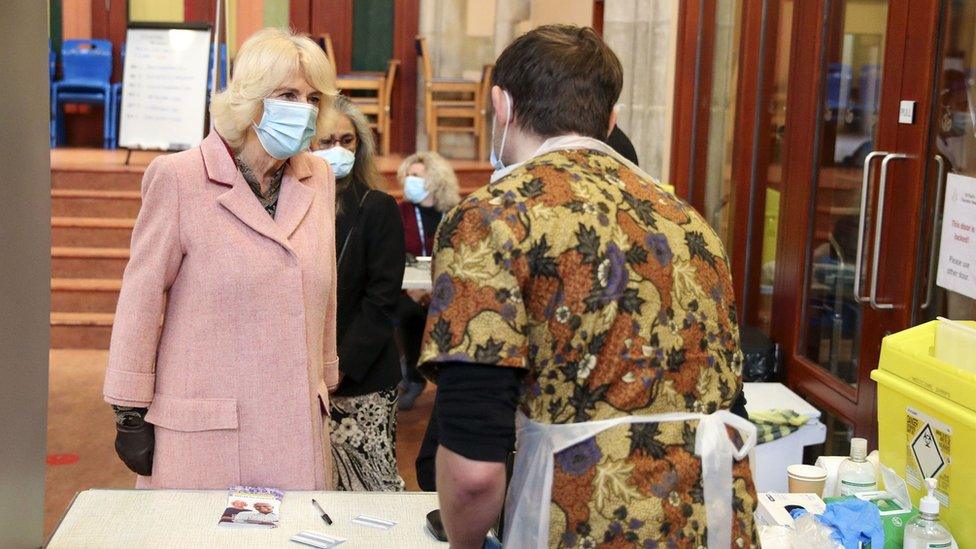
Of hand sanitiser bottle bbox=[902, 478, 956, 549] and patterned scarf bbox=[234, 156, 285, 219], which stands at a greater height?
patterned scarf bbox=[234, 156, 285, 219]

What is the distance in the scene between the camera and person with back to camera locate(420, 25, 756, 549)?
1.50 metres

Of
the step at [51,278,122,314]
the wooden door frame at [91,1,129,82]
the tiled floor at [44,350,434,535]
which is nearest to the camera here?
the tiled floor at [44,350,434,535]

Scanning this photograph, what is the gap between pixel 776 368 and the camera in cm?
418

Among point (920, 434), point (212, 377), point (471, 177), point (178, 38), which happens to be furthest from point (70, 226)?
point (920, 434)

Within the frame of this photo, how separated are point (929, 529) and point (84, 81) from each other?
34.4 feet

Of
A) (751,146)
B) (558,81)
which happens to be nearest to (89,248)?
(751,146)

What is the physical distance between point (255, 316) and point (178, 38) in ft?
26.8

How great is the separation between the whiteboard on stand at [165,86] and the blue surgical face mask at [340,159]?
21.3 feet

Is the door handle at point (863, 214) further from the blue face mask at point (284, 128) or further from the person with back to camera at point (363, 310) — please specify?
the blue face mask at point (284, 128)

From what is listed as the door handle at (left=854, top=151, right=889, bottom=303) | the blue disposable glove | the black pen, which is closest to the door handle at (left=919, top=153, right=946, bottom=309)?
the door handle at (left=854, top=151, right=889, bottom=303)

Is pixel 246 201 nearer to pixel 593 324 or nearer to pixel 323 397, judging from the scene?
pixel 323 397

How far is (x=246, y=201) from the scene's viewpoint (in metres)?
2.46

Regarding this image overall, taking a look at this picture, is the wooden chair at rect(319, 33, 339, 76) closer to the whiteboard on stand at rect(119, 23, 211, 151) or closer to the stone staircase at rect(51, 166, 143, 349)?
the whiteboard on stand at rect(119, 23, 211, 151)

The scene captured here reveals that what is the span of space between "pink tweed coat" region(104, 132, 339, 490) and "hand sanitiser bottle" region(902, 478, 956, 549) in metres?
1.21
